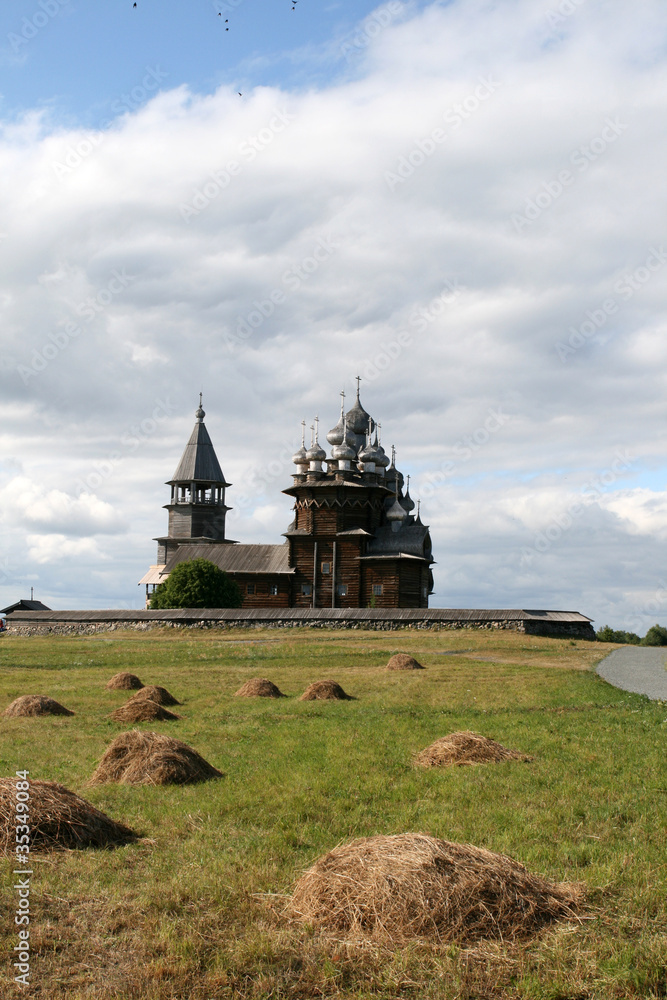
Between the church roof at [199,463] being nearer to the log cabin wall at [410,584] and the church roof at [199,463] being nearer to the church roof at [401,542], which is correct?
the church roof at [401,542]

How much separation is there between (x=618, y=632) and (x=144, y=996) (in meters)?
59.1

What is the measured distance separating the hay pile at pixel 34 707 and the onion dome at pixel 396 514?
45.6 meters

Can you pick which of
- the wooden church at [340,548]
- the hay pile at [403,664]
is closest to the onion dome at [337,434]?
the wooden church at [340,548]

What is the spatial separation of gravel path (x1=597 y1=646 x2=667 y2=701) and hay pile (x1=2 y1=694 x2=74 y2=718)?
12.2m

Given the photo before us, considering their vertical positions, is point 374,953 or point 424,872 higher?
point 424,872

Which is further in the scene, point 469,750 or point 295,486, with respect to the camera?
point 295,486

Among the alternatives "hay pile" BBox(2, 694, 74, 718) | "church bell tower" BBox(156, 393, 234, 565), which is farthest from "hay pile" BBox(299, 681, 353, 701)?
"church bell tower" BBox(156, 393, 234, 565)

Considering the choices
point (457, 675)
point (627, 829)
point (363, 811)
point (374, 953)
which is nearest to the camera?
point (374, 953)

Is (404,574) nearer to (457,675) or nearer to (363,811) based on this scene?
(457,675)

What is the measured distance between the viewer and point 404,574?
56312mm

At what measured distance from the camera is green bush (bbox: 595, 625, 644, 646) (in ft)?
173

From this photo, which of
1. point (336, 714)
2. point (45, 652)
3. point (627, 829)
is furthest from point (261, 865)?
point (45, 652)

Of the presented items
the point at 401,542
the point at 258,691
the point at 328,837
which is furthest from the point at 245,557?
the point at 328,837

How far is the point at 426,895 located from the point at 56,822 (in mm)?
3587
